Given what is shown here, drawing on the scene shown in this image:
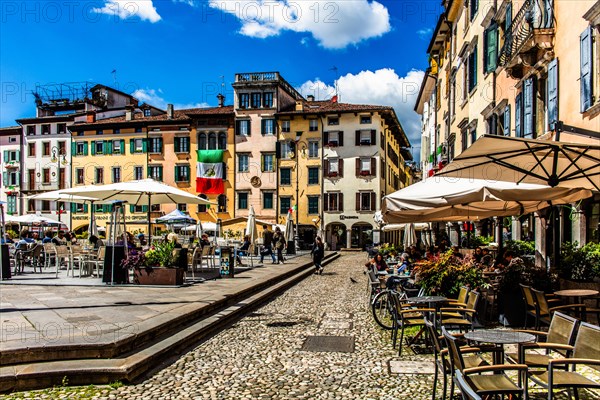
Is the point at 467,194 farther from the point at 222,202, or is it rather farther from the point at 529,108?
the point at 222,202

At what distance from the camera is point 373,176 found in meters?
52.8

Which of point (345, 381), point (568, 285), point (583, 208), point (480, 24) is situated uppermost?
point (480, 24)

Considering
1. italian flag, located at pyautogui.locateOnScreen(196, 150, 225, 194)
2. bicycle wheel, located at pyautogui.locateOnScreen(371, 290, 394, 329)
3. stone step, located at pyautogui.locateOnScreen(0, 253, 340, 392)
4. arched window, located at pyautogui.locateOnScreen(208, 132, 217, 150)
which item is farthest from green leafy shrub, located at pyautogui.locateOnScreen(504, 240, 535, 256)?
arched window, located at pyautogui.locateOnScreen(208, 132, 217, 150)

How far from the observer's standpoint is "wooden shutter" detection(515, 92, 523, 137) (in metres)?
17.1

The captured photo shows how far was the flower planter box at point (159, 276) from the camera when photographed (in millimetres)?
13867

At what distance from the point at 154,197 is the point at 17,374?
1382 cm

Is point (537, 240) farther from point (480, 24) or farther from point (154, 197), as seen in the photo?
point (154, 197)

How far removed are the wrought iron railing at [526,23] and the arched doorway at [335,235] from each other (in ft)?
120

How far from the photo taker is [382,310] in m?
10.4

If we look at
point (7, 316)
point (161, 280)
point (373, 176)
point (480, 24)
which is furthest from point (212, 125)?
point (7, 316)

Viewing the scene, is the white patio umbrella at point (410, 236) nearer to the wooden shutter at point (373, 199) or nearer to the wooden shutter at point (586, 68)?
the wooden shutter at point (586, 68)

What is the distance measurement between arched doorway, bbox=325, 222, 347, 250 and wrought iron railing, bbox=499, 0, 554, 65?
1443 inches

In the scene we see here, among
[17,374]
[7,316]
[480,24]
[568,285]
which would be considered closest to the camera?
[17,374]

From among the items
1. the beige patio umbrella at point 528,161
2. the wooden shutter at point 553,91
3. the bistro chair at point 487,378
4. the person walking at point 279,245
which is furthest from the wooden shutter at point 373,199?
the bistro chair at point 487,378
